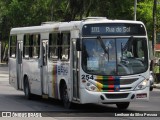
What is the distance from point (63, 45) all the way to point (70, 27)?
31.7 inches

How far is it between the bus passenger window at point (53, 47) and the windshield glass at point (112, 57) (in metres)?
2.54

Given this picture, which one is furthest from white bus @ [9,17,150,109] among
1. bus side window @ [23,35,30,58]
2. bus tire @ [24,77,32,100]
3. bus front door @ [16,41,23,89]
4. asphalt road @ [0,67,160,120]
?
bus front door @ [16,41,23,89]

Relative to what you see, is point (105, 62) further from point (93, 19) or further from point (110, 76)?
point (93, 19)

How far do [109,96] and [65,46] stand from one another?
105 inches

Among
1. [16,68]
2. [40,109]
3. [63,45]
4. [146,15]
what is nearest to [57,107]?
[40,109]

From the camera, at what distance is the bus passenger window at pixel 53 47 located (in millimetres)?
18663

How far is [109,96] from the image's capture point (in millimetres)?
15984

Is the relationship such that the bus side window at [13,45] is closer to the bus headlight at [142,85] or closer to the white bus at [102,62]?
the white bus at [102,62]

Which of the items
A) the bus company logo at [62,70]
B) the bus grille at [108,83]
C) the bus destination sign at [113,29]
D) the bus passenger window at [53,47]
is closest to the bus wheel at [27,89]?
the bus passenger window at [53,47]

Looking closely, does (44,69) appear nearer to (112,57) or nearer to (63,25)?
(63,25)

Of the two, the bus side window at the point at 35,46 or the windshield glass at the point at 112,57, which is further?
the bus side window at the point at 35,46

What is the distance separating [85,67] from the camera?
1608 cm

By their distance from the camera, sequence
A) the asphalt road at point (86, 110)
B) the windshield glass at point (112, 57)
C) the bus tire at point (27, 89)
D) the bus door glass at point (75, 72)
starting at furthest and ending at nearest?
the bus tire at point (27, 89) < the bus door glass at point (75, 72) < the windshield glass at point (112, 57) < the asphalt road at point (86, 110)

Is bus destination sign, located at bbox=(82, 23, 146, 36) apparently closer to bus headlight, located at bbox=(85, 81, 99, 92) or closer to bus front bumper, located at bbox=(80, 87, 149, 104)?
bus headlight, located at bbox=(85, 81, 99, 92)
